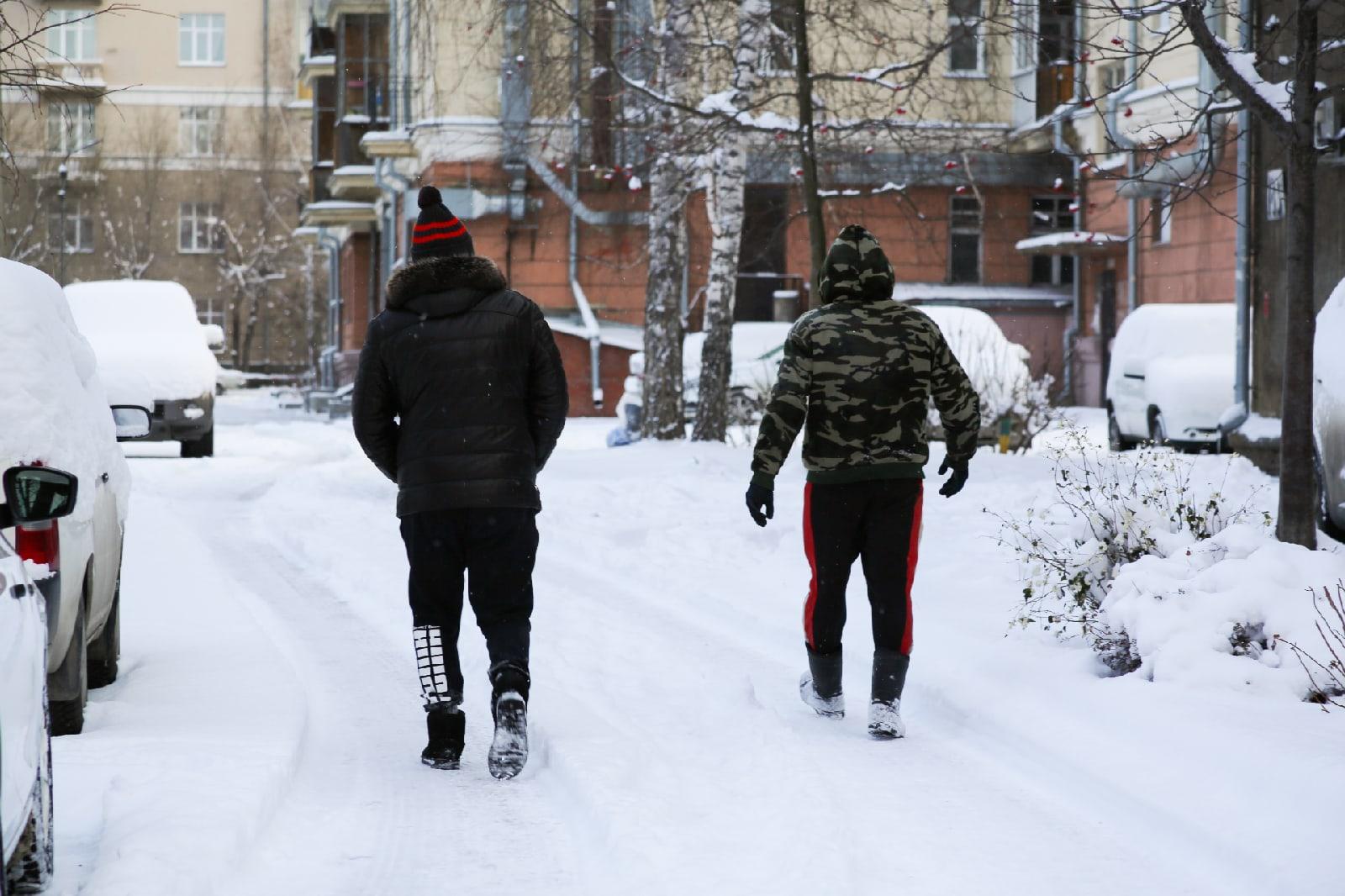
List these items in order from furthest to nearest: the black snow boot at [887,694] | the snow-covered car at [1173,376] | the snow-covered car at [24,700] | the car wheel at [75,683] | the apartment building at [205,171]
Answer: the apartment building at [205,171] < the snow-covered car at [1173,376] < the black snow boot at [887,694] < the car wheel at [75,683] < the snow-covered car at [24,700]

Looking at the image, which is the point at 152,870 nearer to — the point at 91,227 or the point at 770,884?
the point at 770,884

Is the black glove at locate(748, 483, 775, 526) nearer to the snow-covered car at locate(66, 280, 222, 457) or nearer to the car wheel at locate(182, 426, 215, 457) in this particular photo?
the snow-covered car at locate(66, 280, 222, 457)

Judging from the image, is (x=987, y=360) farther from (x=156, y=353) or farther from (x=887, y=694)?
(x=887, y=694)

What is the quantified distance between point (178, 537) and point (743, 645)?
20.6ft

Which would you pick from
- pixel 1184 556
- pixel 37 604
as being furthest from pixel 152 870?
pixel 1184 556

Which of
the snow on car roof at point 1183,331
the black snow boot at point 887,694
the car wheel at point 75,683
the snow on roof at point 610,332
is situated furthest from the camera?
the snow on roof at point 610,332

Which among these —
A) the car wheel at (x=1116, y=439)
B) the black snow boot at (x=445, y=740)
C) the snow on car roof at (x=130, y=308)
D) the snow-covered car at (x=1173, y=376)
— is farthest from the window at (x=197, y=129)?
the black snow boot at (x=445, y=740)

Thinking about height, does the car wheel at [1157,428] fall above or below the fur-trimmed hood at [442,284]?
below

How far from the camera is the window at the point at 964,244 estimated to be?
123ft

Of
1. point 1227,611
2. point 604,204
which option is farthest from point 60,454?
point 604,204

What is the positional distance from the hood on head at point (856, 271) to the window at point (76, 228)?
6185 cm

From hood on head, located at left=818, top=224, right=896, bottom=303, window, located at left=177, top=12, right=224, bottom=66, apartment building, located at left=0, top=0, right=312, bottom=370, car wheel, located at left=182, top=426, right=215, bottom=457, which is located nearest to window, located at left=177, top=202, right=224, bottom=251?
apartment building, located at left=0, top=0, right=312, bottom=370

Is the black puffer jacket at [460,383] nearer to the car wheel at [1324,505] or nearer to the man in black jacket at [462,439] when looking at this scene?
the man in black jacket at [462,439]

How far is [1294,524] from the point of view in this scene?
8836 millimetres
